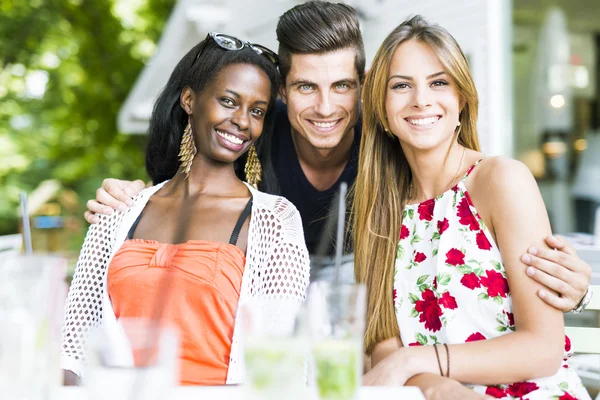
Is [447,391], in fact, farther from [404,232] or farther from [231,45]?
[231,45]

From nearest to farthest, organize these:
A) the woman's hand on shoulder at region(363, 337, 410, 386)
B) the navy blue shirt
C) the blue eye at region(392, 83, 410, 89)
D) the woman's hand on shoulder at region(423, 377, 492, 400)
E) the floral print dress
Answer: the woman's hand on shoulder at region(423, 377, 492, 400), the woman's hand on shoulder at region(363, 337, 410, 386), the floral print dress, the blue eye at region(392, 83, 410, 89), the navy blue shirt

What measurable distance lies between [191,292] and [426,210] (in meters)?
0.72

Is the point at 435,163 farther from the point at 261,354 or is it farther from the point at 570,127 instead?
the point at 570,127

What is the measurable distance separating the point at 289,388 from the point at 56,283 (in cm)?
47

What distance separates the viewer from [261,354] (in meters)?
1.09

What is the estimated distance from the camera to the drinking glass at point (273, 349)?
109 centimetres

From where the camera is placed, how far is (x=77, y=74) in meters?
12.8

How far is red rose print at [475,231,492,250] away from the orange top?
0.67 metres

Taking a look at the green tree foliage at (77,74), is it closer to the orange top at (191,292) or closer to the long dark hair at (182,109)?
the long dark hair at (182,109)


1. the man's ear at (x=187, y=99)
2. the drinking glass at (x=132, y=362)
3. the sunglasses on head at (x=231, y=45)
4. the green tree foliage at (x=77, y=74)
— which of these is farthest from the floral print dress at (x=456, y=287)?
the green tree foliage at (x=77, y=74)

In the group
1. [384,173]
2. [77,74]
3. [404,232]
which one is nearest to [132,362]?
[404,232]

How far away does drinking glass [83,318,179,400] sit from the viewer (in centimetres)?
102

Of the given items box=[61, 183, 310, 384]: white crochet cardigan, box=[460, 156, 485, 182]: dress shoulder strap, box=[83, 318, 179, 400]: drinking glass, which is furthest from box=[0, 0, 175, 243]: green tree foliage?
box=[83, 318, 179, 400]: drinking glass

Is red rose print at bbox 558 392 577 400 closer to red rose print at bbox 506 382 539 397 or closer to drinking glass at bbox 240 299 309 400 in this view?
red rose print at bbox 506 382 539 397
